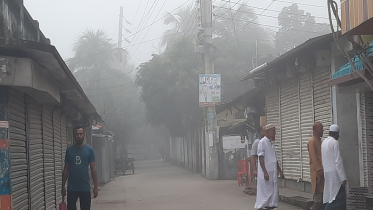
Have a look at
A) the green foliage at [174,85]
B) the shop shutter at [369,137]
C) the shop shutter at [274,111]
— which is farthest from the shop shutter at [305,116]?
the green foliage at [174,85]

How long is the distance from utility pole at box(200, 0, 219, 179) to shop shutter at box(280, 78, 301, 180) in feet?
26.0

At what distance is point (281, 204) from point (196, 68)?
1586 cm

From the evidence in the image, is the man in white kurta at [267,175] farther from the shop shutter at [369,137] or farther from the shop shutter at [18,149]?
the shop shutter at [18,149]

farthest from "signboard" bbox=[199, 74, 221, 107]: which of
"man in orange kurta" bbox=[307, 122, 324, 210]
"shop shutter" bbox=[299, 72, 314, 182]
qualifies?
"man in orange kurta" bbox=[307, 122, 324, 210]

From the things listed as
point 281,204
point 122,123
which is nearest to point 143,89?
point 122,123

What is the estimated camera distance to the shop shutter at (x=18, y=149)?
679cm

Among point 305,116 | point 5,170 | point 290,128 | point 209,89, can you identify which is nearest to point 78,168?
point 5,170

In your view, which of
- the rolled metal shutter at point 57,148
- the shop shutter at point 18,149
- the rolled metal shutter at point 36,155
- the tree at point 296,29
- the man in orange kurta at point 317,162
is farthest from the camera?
the tree at point 296,29

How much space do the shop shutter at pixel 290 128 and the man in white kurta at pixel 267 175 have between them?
5178 mm

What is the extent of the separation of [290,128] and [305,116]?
4.55 feet

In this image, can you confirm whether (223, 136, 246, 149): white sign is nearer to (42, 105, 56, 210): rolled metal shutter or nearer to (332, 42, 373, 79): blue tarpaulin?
(42, 105, 56, 210): rolled metal shutter

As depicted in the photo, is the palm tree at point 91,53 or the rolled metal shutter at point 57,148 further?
the palm tree at point 91,53

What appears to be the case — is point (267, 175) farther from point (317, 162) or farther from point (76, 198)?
point (76, 198)

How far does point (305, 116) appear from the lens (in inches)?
515
